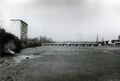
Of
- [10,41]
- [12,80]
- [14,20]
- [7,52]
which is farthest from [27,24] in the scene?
[12,80]

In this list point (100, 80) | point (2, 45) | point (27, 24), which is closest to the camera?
point (100, 80)

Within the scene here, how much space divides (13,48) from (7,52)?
1112 centimetres

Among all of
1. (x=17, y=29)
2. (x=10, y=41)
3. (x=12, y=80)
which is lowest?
(x=12, y=80)

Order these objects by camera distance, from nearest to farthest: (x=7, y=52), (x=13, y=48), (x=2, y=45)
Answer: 1. (x=7, y=52)
2. (x=2, y=45)
3. (x=13, y=48)

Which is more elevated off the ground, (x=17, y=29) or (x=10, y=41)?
(x=17, y=29)

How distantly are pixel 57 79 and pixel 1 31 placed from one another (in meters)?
42.0

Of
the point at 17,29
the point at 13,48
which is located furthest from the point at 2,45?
the point at 17,29

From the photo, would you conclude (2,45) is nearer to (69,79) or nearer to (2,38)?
(2,38)

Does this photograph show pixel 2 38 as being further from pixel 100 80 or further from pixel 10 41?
pixel 100 80

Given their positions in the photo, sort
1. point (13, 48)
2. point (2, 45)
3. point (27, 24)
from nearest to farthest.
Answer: point (2, 45)
point (13, 48)
point (27, 24)

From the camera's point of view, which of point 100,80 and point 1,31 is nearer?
point 100,80

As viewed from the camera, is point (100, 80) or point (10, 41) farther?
point (10, 41)

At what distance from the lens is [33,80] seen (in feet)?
40.7

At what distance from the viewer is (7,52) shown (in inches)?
1649
